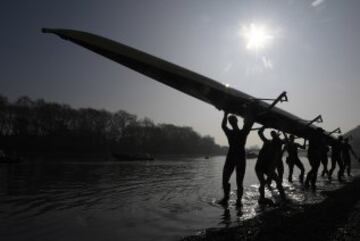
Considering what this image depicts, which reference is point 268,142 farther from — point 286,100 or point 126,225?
point 126,225

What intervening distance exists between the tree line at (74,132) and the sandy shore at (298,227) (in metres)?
84.0

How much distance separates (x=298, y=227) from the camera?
213 inches

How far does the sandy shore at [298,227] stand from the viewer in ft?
15.9

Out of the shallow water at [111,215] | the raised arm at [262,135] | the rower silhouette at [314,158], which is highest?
the raised arm at [262,135]

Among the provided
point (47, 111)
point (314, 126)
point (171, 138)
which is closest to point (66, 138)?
point (47, 111)

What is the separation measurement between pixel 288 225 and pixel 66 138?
9843cm

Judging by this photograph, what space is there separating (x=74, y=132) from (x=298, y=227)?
4112 inches

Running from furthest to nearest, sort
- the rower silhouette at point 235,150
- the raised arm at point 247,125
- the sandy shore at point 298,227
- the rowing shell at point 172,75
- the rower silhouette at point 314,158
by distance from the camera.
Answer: the rower silhouette at point 314,158 → the raised arm at point 247,125 → the rower silhouette at point 235,150 → the rowing shell at point 172,75 → the sandy shore at point 298,227

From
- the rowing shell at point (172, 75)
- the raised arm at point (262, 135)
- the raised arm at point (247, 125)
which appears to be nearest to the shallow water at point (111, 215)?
the raised arm at point (262, 135)

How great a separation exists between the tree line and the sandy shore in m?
84.0

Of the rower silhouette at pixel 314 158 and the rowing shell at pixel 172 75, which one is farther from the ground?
the rowing shell at pixel 172 75

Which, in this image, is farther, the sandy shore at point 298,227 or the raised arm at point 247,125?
the raised arm at point 247,125

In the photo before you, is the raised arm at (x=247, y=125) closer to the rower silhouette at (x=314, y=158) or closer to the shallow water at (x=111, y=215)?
the shallow water at (x=111, y=215)

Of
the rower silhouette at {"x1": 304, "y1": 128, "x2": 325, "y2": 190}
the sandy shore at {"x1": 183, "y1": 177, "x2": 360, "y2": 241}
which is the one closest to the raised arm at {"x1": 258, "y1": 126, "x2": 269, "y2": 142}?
the sandy shore at {"x1": 183, "y1": 177, "x2": 360, "y2": 241}
